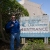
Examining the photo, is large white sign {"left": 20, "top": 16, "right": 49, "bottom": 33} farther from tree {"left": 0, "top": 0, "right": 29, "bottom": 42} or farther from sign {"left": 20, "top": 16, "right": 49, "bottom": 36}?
tree {"left": 0, "top": 0, "right": 29, "bottom": 42}

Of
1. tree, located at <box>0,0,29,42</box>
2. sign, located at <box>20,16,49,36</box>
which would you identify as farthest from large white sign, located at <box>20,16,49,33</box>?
tree, located at <box>0,0,29,42</box>

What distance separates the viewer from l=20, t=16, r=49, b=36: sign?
615 inches

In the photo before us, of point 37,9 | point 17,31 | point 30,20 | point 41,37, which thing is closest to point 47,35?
point 41,37

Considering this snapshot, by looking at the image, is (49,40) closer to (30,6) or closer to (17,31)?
(17,31)

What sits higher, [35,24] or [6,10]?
[6,10]

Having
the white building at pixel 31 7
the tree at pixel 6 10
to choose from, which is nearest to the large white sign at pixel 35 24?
the tree at pixel 6 10

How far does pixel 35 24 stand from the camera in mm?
15719

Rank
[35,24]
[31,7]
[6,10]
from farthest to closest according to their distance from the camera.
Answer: [31,7]
[35,24]
[6,10]

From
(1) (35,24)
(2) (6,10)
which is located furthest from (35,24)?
(2) (6,10)

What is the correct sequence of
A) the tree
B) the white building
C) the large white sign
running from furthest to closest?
the white building
the large white sign
the tree

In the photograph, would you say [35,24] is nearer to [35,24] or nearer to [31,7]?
[35,24]

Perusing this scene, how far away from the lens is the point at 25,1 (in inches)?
1750

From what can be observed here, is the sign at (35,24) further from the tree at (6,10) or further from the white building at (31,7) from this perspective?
the white building at (31,7)

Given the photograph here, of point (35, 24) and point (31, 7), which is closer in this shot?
point (35, 24)
